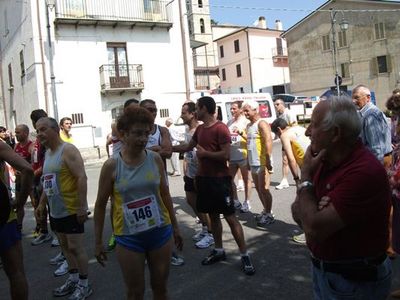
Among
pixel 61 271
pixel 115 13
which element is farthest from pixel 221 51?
pixel 61 271

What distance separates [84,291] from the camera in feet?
14.6

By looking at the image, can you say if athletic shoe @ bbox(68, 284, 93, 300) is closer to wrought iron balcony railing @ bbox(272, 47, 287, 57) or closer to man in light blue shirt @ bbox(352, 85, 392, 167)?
man in light blue shirt @ bbox(352, 85, 392, 167)

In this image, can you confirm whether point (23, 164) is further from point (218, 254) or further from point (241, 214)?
point (241, 214)

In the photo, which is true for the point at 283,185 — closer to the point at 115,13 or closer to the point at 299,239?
the point at 299,239

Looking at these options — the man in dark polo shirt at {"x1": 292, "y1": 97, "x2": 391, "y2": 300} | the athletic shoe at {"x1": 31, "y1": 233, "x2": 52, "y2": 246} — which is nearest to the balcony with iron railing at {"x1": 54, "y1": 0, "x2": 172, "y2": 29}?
the athletic shoe at {"x1": 31, "y1": 233, "x2": 52, "y2": 246}

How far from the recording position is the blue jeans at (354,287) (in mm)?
2136

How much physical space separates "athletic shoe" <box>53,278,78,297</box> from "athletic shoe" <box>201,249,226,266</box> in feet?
4.75

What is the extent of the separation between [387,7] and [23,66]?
29644mm

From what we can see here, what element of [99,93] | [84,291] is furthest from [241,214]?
[99,93]

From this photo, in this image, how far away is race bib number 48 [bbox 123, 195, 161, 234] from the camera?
3.22 m

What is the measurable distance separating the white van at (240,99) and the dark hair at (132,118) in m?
13.5

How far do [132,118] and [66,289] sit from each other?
2321 millimetres

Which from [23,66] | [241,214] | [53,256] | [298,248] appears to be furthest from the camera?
[23,66]

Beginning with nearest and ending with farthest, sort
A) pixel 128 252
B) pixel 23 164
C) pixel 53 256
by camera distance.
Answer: pixel 128 252, pixel 23 164, pixel 53 256
